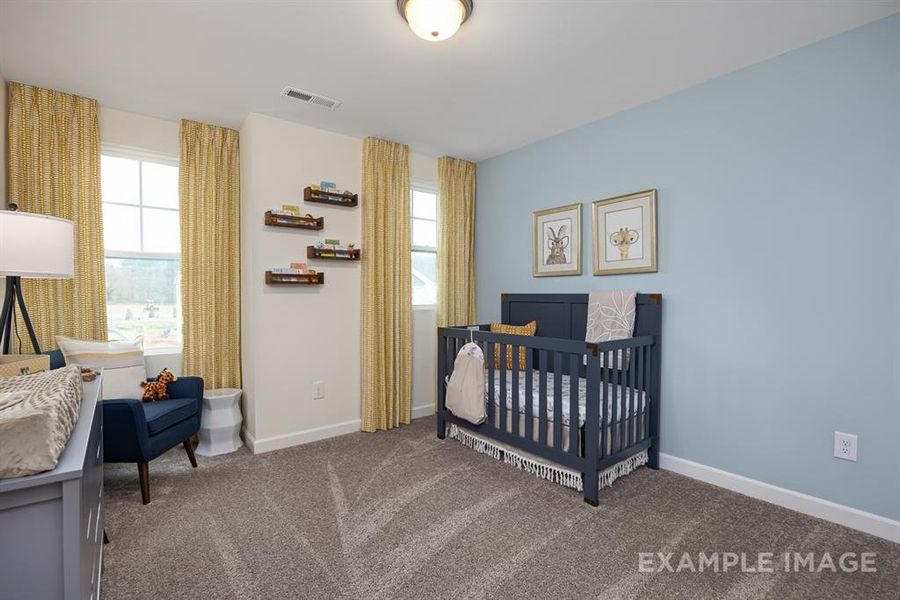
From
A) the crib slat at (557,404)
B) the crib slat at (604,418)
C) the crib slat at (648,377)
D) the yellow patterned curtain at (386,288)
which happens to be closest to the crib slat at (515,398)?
the crib slat at (557,404)

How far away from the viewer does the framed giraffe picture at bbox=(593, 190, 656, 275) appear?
8.77 feet

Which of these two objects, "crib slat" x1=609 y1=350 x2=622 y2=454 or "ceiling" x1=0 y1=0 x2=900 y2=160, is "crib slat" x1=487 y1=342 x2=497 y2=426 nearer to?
"crib slat" x1=609 y1=350 x2=622 y2=454

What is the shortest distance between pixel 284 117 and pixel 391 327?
5.58ft

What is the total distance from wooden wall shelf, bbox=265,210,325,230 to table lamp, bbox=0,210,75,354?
3.53 feet

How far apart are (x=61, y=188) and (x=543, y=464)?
10.8 feet

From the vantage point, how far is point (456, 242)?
3850mm

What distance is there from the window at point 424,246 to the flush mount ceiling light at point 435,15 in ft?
6.49

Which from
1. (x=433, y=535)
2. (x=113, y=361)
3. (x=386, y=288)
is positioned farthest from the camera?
(x=386, y=288)

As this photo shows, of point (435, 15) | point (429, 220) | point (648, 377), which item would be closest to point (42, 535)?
point (435, 15)

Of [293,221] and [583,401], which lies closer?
[583,401]

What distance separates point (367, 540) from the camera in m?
1.84

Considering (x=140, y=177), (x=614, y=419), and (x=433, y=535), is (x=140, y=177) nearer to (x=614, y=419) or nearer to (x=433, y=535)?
(x=433, y=535)

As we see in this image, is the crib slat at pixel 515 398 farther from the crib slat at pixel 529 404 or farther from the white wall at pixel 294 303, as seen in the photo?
the white wall at pixel 294 303

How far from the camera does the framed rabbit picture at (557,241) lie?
3105mm
